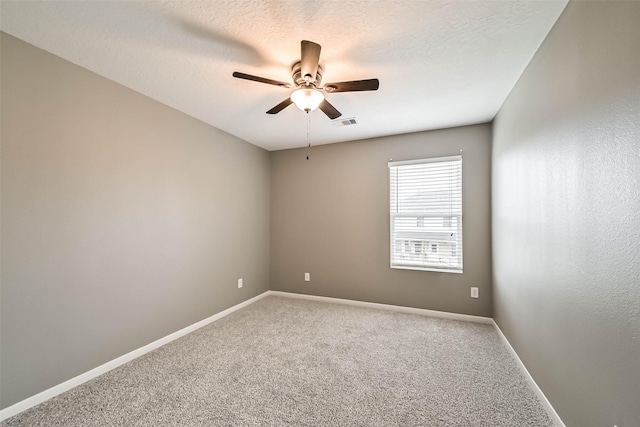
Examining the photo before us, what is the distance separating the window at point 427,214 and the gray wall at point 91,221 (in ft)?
8.28

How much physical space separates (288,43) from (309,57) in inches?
11.6

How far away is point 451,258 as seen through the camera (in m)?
3.38

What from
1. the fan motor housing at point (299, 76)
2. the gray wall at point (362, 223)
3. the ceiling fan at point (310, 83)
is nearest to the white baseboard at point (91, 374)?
the gray wall at point (362, 223)

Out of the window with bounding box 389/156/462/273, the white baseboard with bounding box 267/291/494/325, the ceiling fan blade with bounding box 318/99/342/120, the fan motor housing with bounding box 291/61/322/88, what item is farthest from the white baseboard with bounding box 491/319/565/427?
the fan motor housing with bounding box 291/61/322/88

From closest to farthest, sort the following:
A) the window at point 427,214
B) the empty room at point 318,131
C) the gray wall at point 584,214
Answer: the gray wall at point 584,214
the empty room at point 318,131
the window at point 427,214

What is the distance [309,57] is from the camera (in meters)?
1.63

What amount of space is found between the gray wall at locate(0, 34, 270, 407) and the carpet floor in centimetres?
34

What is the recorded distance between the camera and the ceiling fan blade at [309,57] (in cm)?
154

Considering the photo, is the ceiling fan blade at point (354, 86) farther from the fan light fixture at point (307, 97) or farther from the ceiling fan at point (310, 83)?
the fan light fixture at point (307, 97)

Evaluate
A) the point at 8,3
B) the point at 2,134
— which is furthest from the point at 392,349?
the point at 8,3

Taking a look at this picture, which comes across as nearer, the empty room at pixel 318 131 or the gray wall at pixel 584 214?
the gray wall at pixel 584 214

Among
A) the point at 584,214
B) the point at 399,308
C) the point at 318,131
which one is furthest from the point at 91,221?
the point at 399,308

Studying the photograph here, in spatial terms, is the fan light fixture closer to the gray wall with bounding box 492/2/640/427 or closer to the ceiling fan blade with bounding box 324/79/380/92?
the ceiling fan blade with bounding box 324/79/380/92

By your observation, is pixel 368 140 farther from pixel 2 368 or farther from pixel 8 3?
pixel 2 368
